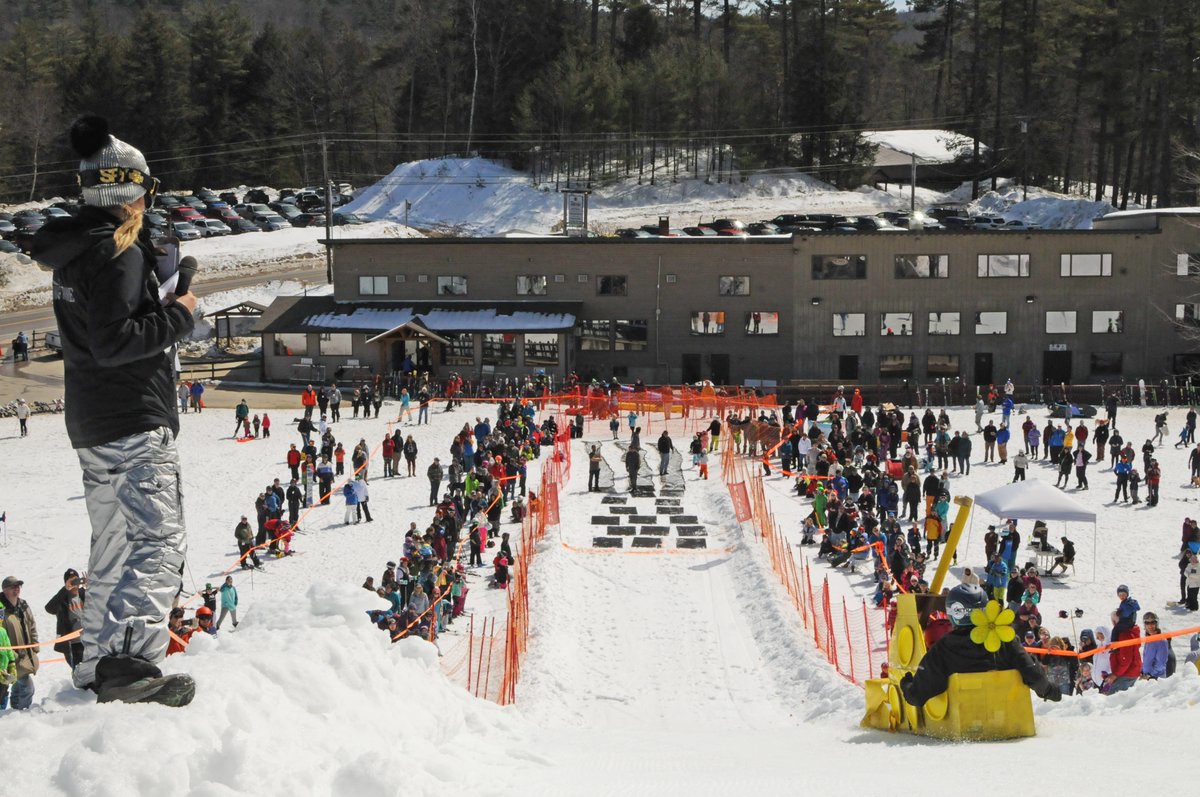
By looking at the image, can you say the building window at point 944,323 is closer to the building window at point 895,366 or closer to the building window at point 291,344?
the building window at point 895,366

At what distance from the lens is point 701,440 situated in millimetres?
32969

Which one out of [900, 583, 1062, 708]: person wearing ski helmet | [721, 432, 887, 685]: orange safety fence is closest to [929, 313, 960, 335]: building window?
[721, 432, 887, 685]: orange safety fence

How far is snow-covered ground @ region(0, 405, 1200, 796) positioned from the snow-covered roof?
2743 inches

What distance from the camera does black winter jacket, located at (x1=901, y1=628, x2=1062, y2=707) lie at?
7.71 m

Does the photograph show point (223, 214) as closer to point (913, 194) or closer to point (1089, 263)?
point (913, 194)

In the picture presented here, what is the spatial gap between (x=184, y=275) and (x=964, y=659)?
4966 mm

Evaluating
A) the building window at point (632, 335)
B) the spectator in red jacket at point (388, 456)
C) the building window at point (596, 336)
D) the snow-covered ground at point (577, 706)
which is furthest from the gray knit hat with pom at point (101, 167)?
the building window at point (632, 335)

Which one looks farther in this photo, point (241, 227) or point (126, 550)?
A: point (241, 227)

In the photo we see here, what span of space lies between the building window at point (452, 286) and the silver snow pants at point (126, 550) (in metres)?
46.5

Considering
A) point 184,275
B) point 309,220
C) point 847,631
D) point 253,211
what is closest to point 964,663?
point 184,275

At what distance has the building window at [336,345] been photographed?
1930 inches

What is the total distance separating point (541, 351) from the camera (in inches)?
1922

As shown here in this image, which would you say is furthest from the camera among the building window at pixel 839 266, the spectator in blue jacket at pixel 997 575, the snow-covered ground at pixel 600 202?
the snow-covered ground at pixel 600 202

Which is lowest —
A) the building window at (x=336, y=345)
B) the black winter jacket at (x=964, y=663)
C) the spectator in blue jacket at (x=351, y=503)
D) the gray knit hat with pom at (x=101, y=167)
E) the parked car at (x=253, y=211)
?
the spectator in blue jacket at (x=351, y=503)
